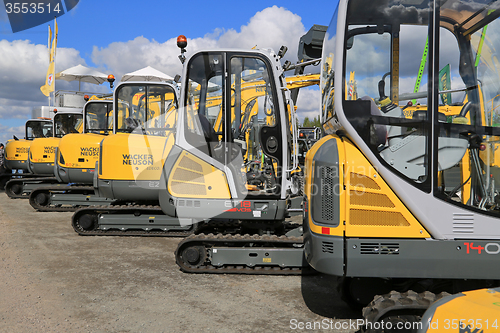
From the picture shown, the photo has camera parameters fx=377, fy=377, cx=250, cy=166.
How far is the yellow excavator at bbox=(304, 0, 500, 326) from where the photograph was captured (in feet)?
9.00

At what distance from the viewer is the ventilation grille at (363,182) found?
2791 millimetres

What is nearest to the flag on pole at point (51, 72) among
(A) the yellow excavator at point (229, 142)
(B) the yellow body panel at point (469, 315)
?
(A) the yellow excavator at point (229, 142)

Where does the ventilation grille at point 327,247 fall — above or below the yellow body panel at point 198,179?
below

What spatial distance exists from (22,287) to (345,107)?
13.4ft

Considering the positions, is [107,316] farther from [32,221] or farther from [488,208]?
[32,221]

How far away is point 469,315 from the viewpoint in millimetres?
1992

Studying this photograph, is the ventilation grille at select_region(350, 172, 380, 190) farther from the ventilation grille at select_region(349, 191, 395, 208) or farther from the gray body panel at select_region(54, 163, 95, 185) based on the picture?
the gray body panel at select_region(54, 163, 95, 185)

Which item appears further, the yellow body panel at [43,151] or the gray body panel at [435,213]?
the yellow body panel at [43,151]

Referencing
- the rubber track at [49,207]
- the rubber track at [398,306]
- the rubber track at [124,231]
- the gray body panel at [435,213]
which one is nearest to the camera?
the rubber track at [398,306]

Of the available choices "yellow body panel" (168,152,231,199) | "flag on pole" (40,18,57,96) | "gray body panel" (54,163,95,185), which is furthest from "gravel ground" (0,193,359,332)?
"flag on pole" (40,18,57,96)

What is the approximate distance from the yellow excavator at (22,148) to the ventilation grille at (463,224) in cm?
1403

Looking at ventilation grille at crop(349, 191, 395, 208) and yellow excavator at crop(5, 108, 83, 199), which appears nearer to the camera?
ventilation grille at crop(349, 191, 395, 208)

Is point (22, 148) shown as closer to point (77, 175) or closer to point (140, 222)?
point (77, 175)

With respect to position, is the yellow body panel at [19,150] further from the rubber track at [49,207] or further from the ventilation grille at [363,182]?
the ventilation grille at [363,182]
